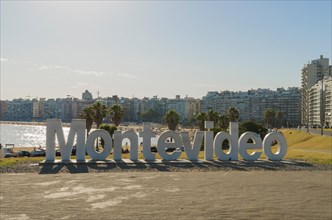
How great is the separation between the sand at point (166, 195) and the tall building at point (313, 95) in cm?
13044

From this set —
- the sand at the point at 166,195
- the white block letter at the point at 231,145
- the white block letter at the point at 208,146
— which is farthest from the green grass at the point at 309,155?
the sand at the point at 166,195

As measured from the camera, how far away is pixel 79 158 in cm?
3631

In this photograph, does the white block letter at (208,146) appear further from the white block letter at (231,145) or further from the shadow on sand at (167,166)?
the shadow on sand at (167,166)

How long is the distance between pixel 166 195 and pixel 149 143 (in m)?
15.7

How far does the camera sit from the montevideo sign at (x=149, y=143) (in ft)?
117

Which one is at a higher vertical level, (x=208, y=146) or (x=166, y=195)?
(x=208, y=146)

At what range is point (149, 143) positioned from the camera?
38.1m

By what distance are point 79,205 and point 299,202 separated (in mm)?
11176

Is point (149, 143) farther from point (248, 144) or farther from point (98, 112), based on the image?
point (98, 112)

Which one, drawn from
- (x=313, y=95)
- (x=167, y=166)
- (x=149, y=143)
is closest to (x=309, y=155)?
(x=167, y=166)

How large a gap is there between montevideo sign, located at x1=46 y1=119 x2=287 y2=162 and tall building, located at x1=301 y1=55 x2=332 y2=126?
119398mm

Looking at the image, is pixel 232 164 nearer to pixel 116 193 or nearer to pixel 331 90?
pixel 116 193

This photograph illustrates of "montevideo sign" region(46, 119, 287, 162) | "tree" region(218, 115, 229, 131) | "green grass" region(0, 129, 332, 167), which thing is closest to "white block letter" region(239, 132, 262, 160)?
"montevideo sign" region(46, 119, 287, 162)

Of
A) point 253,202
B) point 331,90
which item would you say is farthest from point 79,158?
point 331,90
